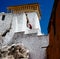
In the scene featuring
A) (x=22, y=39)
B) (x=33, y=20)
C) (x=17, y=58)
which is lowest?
(x=17, y=58)

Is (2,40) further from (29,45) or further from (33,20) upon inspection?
(33,20)

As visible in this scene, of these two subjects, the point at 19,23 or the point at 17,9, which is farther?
the point at 17,9

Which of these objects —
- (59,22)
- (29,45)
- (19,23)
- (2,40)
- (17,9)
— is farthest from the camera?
(17,9)

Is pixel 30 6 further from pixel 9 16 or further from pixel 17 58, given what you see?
pixel 17 58

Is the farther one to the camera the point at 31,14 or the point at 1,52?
the point at 31,14

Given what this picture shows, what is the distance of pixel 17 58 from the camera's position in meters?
31.3

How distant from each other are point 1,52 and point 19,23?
460 inches

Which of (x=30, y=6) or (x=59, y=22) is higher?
(x=30, y=6)

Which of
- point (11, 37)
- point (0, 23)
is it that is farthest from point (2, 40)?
point (0, 23)

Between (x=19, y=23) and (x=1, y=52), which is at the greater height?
(x=19, y=23)

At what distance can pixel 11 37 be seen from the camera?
38.4 meters

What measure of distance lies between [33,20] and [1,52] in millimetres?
13905

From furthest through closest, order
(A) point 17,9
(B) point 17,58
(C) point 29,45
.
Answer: (A) point 17,9 → (C) point 29,45 → (B) point 17,58

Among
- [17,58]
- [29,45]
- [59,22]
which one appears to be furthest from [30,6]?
[59,22]
